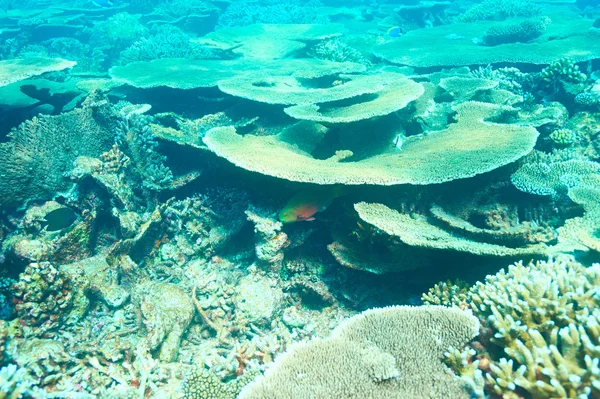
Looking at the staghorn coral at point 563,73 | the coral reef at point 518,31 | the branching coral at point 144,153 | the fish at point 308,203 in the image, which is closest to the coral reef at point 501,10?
the coral reef at point 518,31

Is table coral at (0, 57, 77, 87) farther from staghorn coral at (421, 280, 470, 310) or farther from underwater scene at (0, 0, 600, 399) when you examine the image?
→ staghorn coral at (421, 280, 470, 310)

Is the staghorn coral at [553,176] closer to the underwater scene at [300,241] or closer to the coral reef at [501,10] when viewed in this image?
the underwater scene at [300,241]

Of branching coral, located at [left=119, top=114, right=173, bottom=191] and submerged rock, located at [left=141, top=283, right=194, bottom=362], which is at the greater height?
branching coral, located at [left=119, top=114, right=173, bottom=191]

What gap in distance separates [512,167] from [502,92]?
9.63ft

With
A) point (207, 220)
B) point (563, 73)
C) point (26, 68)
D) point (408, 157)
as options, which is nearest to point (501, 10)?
point (563, 73)

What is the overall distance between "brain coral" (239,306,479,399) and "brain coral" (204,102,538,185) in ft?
4.56

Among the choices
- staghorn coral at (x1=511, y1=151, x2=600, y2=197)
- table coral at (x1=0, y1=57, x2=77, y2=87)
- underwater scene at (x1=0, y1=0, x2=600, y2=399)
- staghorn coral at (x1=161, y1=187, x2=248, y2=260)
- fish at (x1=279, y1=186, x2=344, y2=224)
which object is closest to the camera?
underwater scene at (x1=0, y1=0, x2=600, y2=399)

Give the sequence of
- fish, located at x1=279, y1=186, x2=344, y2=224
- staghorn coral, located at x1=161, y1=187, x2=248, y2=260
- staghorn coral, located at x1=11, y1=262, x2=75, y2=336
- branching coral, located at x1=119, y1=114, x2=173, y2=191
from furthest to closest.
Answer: branching coral, located at x1=119, y1=114, x2=173, y2=191
staghorn coral, located at x1=161, y1=187, x2=248, y2=260
fish, located at x1=279, y1=186, x2=344, y2=224
staghorn coral, located at x1=11, y1=262, x2=75, y2=336

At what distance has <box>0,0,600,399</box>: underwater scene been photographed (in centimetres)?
225

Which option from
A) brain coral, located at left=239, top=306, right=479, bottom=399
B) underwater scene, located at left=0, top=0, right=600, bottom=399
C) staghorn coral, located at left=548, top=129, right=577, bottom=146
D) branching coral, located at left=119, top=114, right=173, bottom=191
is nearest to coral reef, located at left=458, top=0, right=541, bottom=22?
underwater scene, located at left=0, top=0, right=600, bottom=399

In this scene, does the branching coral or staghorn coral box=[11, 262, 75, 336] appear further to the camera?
the branching coral

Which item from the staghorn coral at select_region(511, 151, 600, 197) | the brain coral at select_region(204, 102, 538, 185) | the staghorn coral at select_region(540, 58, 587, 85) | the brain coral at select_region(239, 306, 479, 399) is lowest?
the brain coral at select_region(239, 306, 479, 399)

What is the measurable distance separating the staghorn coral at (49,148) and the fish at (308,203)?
323 cm

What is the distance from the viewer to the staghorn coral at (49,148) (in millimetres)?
4609
